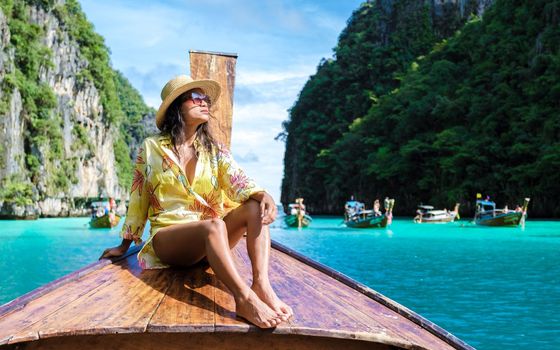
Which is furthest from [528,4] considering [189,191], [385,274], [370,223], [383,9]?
[189,191]

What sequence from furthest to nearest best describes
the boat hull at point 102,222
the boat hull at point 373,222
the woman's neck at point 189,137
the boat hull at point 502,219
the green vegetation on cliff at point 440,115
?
the green vegetation on cliff at point 440,115
the boat hull at point 102,222
the boat hull at point 373,222
the boat hull at point 502,219
the woman's neck at point 189,137

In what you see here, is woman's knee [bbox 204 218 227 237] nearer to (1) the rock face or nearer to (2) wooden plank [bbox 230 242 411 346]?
(2) wooden plank [bbox 230 242 411 346]

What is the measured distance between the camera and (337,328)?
1959 mm

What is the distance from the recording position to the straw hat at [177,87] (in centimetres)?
281

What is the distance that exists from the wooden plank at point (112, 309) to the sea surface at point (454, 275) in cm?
318

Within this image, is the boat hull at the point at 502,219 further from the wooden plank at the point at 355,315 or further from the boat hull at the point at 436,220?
the wooden plank at the point at 355,315

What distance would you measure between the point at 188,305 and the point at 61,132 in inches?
1527

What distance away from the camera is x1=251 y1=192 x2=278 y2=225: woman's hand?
249cm

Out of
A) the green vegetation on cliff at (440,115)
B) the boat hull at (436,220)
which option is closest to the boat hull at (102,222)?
the boat hull at (436,220)

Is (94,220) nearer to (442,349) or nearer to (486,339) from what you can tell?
(486,339)

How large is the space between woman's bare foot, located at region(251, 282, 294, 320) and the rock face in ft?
104

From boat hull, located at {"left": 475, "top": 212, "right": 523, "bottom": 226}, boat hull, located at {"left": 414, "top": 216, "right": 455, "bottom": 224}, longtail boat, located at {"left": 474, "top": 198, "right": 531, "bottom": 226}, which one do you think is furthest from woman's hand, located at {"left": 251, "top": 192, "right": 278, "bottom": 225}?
boat hull, located at {"left": 414, "top": 216, "right": 455, "bottom": 224}

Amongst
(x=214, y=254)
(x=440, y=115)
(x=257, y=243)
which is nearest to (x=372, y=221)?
(x=440, y=115)

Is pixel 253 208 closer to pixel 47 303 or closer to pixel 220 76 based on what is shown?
pixel 47 303
